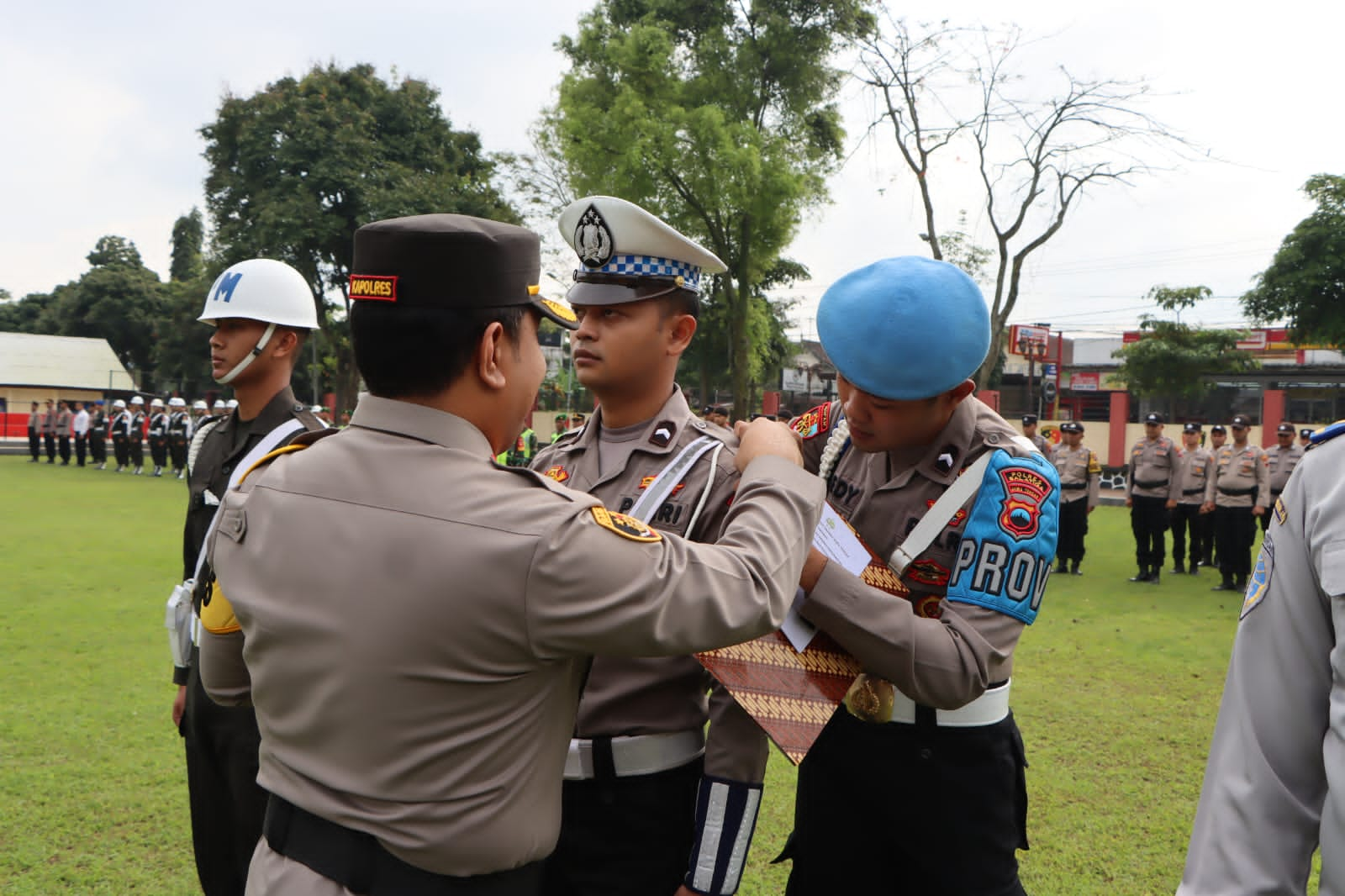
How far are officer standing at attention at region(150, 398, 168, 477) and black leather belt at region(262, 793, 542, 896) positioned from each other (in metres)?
24.9

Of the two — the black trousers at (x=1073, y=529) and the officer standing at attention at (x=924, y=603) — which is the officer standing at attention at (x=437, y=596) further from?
the black trousers at (x=1073, y=529)

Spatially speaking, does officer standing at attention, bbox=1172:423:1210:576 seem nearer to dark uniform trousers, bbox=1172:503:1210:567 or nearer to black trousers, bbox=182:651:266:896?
dark uniform trousers, bbox=1172:503:1210:567

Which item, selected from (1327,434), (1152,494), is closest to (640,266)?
(1327,434)

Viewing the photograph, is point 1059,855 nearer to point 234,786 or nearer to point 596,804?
point 596,804

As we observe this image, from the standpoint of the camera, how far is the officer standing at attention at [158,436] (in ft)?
78.0

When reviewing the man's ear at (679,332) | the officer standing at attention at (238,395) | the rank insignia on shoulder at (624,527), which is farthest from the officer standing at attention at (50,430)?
the rank insignia on shoulder at (624,527)

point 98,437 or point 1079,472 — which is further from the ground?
point 1079,472

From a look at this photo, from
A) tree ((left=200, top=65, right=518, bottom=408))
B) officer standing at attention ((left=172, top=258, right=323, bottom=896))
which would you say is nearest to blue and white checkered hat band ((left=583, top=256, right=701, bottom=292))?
officer standing at attention ((left=172, top=258, right=323, bottom=896))

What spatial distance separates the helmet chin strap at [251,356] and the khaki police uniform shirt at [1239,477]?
11550 mm

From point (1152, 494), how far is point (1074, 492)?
90cm

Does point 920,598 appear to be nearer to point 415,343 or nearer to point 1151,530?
point 415,343

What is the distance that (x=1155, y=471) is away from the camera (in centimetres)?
1231

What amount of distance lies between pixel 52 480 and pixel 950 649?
23067mm

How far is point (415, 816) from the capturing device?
138cm
